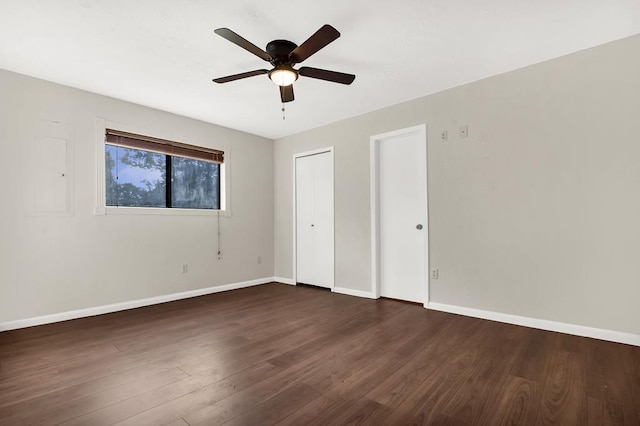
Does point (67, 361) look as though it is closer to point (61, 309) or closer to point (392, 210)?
point (61, 309)

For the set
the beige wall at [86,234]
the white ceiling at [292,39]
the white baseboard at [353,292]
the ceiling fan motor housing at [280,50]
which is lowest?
the white baseboard at [353,292]

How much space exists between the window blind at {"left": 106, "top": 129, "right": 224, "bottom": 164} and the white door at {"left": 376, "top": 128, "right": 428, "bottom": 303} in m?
2.55

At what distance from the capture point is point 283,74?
254 centimetres

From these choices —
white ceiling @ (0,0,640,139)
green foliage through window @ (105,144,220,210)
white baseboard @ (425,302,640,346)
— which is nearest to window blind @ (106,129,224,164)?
green foliage through window @ (105,144,220,210)

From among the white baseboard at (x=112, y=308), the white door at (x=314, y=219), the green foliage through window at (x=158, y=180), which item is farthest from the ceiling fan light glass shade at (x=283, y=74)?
the white baseboard at (x=112, y=308)

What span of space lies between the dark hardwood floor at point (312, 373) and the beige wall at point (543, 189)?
370 mm

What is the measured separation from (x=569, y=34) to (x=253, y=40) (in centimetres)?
265

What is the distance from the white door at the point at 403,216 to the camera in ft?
12.4

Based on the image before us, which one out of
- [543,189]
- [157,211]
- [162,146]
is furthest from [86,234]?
[543,189]

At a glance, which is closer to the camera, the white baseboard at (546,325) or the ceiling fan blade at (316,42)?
the ceiling fan blade at (316,42)

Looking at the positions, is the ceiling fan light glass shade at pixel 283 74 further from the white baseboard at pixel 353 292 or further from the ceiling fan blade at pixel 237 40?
the white baseboard at pixel 353 292

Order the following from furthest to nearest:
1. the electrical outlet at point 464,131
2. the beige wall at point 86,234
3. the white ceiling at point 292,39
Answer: the electrical outlet at point 464,131
the beige wall at point 86,234
the white ceiling at point 292,39

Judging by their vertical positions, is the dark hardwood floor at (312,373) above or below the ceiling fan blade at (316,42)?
below

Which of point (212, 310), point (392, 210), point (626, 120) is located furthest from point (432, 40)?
point (212, 310)
